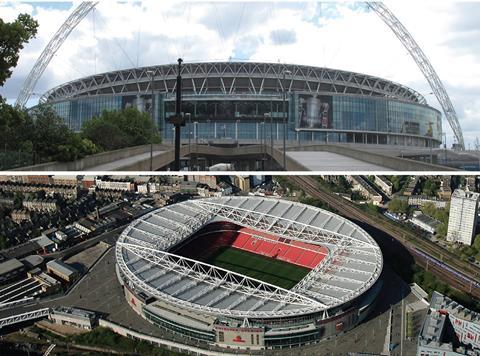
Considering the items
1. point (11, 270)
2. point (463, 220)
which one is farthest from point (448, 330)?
point (11, 270)

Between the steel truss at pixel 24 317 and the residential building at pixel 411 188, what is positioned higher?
the residential building at pixel 411 188

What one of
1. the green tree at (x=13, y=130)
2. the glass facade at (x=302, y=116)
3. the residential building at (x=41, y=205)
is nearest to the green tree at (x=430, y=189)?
the glass facade at (x=302, y=116)

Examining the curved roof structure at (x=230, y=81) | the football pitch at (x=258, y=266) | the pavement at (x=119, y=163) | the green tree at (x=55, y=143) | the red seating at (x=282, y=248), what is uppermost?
the curved roof structure at (x=230, y=81)

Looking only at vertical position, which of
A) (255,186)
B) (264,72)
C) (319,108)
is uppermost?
(264,72)

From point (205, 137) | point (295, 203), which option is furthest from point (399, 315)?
point (205, 137)

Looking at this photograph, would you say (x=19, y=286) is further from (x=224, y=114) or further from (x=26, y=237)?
(x=224, y=114)

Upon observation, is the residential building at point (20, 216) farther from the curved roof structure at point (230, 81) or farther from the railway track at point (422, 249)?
the railway track at point (422, 249)

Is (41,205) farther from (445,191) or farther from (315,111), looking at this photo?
(445,191)

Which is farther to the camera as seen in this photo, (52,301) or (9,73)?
(52,301)
